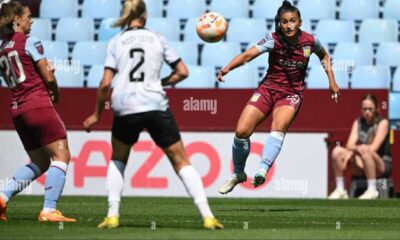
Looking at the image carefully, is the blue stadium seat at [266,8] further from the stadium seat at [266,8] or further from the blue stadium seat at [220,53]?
the blue stadium seat at [220,53]

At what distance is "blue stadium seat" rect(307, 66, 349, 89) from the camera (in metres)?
16.0

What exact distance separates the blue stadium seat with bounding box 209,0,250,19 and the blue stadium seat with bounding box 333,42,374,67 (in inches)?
74.6

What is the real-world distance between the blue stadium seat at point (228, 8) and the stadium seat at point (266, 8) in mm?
253

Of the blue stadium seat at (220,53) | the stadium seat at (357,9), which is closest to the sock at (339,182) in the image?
the blue stadium seat at (220,53)

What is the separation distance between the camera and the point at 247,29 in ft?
56.0

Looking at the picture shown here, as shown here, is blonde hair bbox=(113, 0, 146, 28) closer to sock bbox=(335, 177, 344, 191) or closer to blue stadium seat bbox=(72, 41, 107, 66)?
sock bbox=(335, 177, 344, 191)

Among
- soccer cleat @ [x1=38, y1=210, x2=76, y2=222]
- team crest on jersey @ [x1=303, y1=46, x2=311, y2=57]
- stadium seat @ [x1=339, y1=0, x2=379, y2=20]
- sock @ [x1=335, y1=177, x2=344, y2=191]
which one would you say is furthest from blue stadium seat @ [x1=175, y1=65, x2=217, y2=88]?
soccer cleat @ [x1=38, y1=210, x2=76, y2=222]

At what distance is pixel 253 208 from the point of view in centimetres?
1179

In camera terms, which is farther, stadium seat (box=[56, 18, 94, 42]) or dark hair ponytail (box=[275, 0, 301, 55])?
stadium seat (box=[56, 18, 94, 42])

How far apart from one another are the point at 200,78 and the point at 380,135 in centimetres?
303

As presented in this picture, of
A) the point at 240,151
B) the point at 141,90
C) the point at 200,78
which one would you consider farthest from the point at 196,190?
the point at 200,78

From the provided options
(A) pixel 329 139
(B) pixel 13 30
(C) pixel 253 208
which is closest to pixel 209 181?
(A) pixel 329 139

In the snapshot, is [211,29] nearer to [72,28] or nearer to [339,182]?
[339,182]

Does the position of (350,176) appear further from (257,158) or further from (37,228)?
(37,228)
